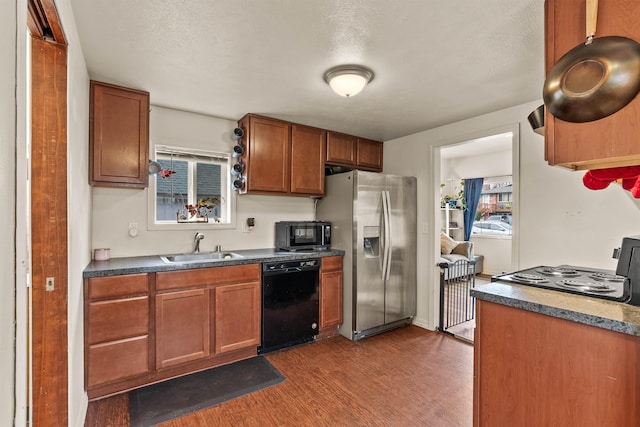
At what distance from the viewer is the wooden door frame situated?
4.32ft

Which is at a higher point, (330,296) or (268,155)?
(268,155)

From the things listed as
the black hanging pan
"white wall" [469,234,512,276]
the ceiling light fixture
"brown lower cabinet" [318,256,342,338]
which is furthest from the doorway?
the black hanging pan

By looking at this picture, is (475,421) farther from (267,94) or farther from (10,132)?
(267,94)

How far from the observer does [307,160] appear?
136 inches

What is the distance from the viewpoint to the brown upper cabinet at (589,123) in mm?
1023

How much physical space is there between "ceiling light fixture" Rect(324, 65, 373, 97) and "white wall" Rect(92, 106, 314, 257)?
1.55 metres

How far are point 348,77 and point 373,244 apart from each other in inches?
74.6

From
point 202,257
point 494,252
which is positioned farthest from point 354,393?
point 494,252

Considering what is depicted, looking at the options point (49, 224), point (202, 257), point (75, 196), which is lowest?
point (202, 257)

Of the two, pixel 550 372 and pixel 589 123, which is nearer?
pixel 589 123

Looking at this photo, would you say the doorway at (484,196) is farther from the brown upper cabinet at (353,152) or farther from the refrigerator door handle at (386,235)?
the refrigerator door handle at (386,235)

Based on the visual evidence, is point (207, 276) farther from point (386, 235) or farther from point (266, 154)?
point (386, 235)

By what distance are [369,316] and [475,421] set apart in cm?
184

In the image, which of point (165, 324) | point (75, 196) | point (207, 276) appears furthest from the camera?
point (207, 276)
